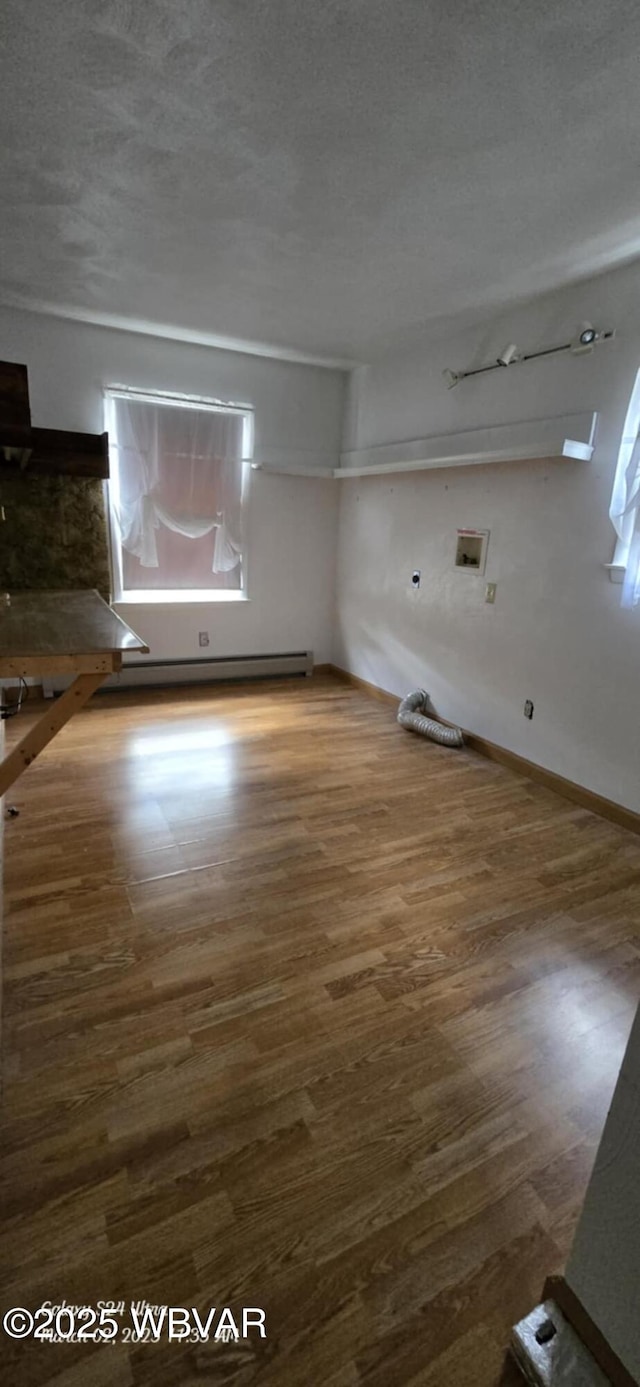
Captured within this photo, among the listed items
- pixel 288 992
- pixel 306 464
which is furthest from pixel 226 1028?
pixel 306 464

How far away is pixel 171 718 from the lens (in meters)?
3.90

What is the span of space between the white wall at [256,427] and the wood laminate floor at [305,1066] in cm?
213

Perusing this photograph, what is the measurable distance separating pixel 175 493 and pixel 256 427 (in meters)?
0.85

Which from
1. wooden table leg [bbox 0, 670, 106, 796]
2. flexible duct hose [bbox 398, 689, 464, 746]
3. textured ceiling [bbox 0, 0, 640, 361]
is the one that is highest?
textured ceiling [bbox 0, 0, 640, 361]

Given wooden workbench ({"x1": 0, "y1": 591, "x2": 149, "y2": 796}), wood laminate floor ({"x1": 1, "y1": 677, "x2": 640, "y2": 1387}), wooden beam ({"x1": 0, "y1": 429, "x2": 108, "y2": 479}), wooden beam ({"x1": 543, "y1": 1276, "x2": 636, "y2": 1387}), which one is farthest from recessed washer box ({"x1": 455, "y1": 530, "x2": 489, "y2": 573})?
wooden beam ({"x1": 543, "y1": 1276, "x2": 636, "y2": 1387})

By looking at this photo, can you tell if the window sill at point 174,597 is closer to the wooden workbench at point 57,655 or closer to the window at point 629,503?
the wooden workbench at point 57,655

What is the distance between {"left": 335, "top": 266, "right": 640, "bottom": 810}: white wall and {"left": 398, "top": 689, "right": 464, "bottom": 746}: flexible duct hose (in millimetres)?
117

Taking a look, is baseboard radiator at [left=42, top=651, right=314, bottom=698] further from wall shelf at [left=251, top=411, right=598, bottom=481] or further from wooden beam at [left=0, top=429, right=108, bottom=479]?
wall shelf at [left=251, top=411, right=598, bottom=481]

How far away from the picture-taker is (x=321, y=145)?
178cm

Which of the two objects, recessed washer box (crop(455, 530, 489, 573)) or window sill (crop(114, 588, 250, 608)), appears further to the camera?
window sill (crop(114, 588, 250, 608))

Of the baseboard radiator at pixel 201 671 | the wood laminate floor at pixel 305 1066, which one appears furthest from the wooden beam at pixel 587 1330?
the baseboard radiator at pixel 201 671

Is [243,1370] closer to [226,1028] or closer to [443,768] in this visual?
→ [226,1028]

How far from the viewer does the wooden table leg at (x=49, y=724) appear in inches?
69.1

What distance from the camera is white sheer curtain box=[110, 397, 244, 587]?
405 centimetres
